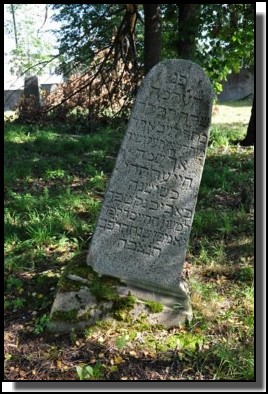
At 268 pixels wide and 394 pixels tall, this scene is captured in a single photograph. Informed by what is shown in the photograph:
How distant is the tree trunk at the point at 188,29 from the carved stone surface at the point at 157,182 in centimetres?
437

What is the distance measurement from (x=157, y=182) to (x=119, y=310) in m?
1.04

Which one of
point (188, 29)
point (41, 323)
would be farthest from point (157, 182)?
point (188, 29)

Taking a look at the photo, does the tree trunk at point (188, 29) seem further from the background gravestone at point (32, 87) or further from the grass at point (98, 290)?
the background gravestone at point (32, 87)


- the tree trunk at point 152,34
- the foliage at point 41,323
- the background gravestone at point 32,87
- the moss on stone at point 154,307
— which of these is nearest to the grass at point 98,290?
the foliage at point 41,323

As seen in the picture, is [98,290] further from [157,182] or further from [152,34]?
[152,34]

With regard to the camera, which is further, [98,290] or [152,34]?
[152,34]

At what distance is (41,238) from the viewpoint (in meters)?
4.37

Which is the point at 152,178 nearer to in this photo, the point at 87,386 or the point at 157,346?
the point at 157,346

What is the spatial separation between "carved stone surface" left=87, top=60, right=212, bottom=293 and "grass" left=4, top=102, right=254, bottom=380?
39cm

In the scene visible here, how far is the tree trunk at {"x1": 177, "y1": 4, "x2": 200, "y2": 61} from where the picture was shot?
23.1 ft

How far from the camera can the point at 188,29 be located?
7.05m

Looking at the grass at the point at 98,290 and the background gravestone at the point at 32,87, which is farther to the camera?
the background gravestone at the point at 32,87

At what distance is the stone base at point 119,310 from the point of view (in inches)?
129

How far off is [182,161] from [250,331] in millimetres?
1406
